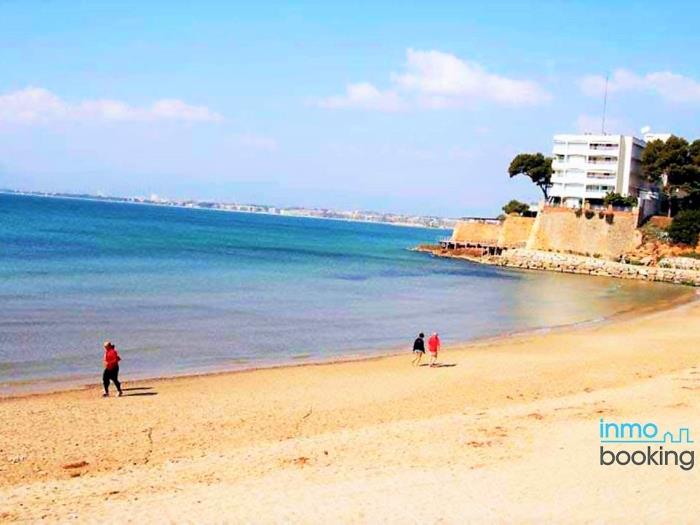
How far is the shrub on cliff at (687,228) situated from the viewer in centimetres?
6819

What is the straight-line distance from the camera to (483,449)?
42.5 ft

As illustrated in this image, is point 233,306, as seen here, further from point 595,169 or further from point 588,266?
point 595,169

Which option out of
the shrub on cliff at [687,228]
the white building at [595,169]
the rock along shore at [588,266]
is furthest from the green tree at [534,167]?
the shrub on cliff at [687,228]

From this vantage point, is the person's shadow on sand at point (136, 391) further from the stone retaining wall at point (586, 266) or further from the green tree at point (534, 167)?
the green tree at point (534, 167)

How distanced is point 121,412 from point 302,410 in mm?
3976

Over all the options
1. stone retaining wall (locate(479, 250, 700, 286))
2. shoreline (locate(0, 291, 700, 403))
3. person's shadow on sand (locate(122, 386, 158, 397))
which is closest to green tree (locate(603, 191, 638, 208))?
stone retaining wall (locate(479, 250, 700, 286))

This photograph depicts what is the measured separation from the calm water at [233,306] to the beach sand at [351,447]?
2.64 metres

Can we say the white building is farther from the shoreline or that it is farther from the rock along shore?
the shoreline

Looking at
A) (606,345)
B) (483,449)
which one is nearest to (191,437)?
(483,449)

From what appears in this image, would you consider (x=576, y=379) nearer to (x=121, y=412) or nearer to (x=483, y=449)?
(x=483, y=449)

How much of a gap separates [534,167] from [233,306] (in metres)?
61.7

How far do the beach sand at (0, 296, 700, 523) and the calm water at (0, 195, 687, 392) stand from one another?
2.64 metres

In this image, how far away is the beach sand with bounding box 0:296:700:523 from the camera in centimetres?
1008

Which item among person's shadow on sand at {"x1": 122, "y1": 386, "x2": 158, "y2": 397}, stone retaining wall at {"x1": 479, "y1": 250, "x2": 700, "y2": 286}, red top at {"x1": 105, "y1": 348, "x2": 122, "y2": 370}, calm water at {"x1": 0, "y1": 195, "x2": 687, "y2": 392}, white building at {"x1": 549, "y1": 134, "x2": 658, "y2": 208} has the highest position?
white building at {"x1": 549, "y1": 134, "x2": 658, "y2": 208}
